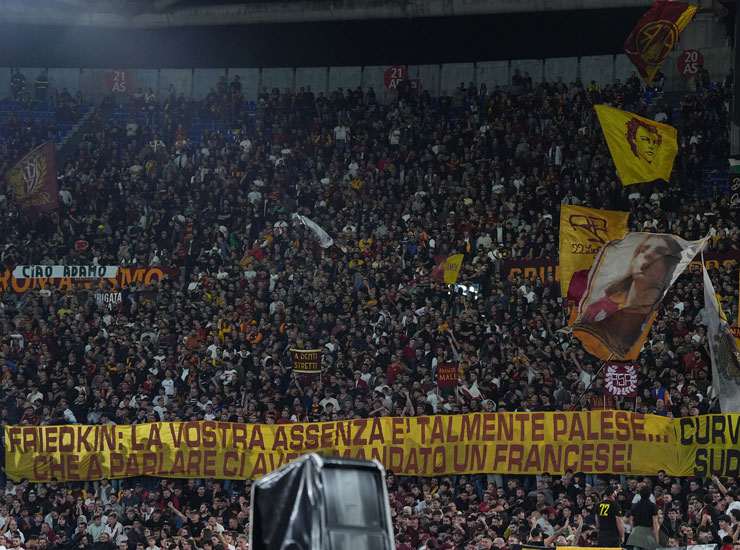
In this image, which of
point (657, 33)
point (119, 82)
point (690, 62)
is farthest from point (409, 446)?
point (119, 82)

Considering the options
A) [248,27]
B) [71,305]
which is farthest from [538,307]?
[248,27]

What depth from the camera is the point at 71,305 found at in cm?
2573

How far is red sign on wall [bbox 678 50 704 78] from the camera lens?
31094 mm

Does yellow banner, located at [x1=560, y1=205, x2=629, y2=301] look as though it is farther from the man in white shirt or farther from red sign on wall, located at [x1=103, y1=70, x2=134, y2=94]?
red sign on wall, located at [x1=103, y1=70, x2=134, y2=94]

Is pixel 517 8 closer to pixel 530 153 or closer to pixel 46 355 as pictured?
pixel 530 153

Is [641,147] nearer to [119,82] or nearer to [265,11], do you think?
[265,11]

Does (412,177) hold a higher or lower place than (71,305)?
higher

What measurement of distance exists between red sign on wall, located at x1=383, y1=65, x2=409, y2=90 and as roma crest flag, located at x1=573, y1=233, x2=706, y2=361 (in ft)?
59.4

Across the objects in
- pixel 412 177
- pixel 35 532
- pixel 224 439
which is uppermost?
pixel 412 177

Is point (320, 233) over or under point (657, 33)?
under

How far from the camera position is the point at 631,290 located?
17.6 metres

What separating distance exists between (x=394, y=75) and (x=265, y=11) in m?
4.13

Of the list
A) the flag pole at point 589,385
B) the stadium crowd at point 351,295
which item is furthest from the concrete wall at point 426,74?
the flag pole at point 589,385

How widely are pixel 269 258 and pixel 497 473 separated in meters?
8.97
